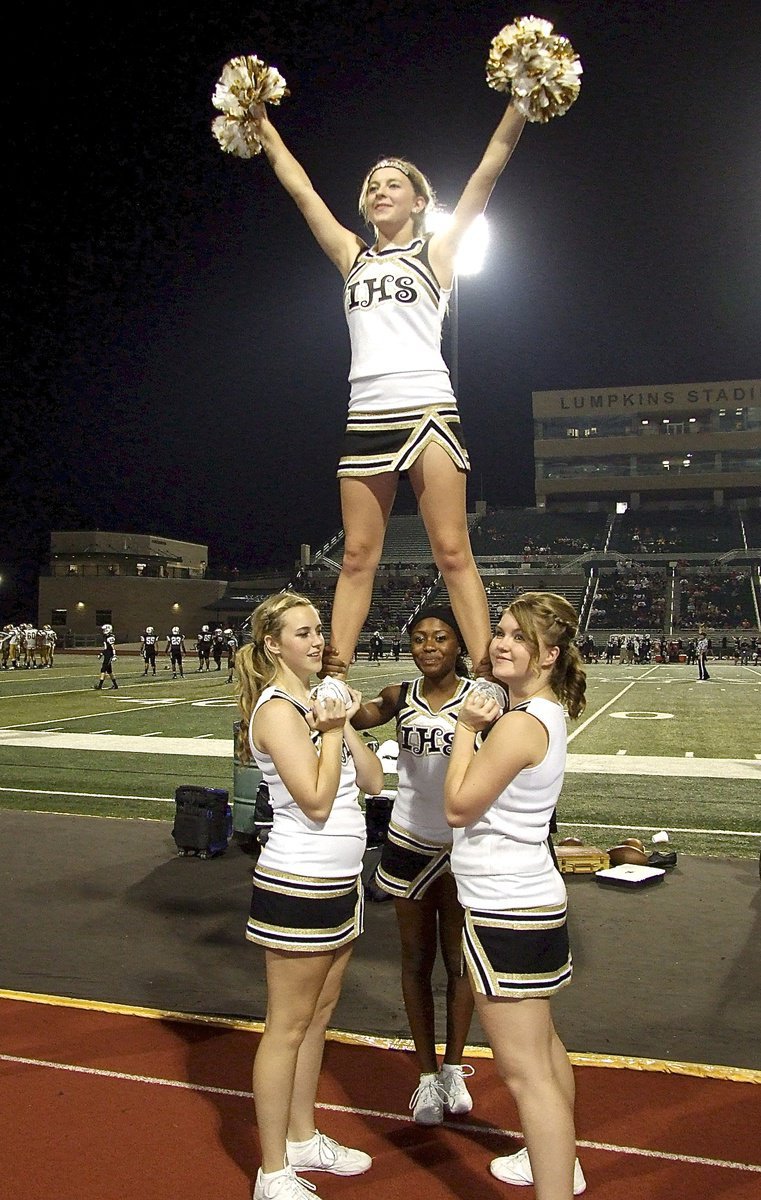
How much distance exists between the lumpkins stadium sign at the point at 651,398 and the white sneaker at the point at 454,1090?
6767 centimetres

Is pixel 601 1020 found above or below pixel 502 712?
below

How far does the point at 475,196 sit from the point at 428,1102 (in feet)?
10.9

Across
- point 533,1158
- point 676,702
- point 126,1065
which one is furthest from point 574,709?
point 676,702

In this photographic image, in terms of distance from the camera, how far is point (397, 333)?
335 centimetres

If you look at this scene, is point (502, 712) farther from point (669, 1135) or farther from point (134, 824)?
point (134, 824)

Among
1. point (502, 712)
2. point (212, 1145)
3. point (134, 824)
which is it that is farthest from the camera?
point (134, 824)

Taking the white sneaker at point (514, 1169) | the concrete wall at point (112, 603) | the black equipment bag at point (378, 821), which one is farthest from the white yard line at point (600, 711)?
the concrete wall at point (112, 603)

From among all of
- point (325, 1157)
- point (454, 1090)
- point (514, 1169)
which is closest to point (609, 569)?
point (454, 1090)

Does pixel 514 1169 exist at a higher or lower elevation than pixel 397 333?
lower

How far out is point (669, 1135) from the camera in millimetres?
3379

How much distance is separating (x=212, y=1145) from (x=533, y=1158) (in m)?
1.36

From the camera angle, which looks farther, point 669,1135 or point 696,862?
point 696,862

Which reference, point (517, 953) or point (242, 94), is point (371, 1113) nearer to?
point (517, 953)

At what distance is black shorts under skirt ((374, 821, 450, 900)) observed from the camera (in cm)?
360
